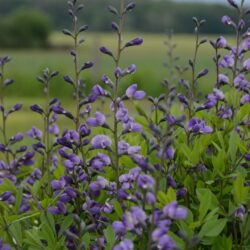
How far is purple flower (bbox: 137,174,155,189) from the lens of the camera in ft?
5.26

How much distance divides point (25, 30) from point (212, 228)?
42675 mm

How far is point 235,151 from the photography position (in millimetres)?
2182

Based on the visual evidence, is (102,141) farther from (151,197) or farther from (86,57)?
(86,57)

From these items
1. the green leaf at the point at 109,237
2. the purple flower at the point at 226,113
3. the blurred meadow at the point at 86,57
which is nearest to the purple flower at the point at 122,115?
the green leaf at the point at 109,237

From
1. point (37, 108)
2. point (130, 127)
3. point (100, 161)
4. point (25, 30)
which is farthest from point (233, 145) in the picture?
point (25, 30)

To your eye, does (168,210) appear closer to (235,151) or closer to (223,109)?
(235,151)

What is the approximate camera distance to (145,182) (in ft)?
5.44

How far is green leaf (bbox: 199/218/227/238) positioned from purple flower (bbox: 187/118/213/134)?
39 cm

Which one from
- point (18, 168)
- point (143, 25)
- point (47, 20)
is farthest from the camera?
point (143, 25)

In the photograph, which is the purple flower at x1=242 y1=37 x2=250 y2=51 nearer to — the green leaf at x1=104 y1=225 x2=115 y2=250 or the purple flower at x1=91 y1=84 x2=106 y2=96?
the purple flower at x1=91 y1=84 x2=106 y2=96

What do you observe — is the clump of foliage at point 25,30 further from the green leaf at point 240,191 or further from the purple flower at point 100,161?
the green leaf at point 240,191

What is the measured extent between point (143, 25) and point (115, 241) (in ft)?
181

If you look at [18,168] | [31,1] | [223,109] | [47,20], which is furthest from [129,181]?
[31,1]

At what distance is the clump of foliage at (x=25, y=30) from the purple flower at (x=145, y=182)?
40.3m
